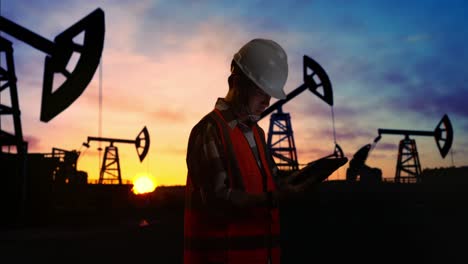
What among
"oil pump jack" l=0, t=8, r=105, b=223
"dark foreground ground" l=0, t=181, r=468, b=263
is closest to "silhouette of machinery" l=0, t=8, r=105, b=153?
"oil pump jack" l=0, t=8, r=105, b=223

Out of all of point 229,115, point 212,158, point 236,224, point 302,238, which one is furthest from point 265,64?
point 302,238

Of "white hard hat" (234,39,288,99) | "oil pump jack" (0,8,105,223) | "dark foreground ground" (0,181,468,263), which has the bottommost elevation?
"dark foreground ground" (0,181,468,263)

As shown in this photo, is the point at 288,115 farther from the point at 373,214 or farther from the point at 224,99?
the point at 224,99

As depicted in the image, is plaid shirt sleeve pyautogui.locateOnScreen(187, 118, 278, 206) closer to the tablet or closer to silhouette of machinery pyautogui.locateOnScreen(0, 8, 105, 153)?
the tablet

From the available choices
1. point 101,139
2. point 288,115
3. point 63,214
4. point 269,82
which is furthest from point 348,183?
point 269,82

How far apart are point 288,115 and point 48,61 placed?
133 feet

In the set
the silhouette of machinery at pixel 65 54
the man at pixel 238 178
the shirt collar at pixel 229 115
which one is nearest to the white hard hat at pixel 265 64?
the man at pixel 238 178

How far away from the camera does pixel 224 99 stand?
2053 millimetres

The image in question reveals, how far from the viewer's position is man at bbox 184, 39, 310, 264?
1815 millimetres

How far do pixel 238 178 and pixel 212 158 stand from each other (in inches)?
5.4

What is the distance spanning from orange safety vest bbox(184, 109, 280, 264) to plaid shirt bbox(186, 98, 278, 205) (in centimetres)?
3

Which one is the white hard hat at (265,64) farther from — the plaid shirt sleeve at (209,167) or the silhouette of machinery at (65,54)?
the silhouette of machinery at (65,54)

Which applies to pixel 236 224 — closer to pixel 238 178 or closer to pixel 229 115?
pixel 238 178

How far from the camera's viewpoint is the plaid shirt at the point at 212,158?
179cm
